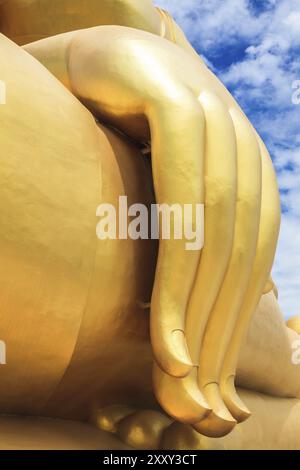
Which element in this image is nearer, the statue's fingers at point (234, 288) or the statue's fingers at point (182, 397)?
the statue's fingers at point (182, 397)

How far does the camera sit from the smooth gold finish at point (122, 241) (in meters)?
1.37

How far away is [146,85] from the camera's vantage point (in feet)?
5.22

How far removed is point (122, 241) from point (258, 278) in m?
0.39

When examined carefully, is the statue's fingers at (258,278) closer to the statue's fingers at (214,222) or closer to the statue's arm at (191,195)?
the statue's arm at (191,195)

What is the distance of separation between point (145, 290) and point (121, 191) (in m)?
0.24

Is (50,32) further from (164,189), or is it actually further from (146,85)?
(164,189)

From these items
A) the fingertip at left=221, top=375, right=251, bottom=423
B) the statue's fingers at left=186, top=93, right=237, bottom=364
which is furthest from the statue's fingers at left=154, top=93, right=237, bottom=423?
the fingertip at left=221, top=375, right=251, bottom=423

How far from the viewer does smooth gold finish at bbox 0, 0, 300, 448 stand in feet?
4.50

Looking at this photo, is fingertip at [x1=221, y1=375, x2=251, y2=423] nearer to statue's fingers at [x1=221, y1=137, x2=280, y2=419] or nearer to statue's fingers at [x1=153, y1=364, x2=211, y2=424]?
statue's fingers at [x1=221, y1=137, x2=280, y2=419]

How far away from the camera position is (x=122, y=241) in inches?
60.7

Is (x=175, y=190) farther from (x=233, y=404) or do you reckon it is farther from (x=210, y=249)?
(x=233, y=404)

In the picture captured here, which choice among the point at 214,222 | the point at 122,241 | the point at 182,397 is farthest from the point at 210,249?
the point at 182,397

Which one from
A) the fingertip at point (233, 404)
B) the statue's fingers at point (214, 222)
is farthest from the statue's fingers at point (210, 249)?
the fingertip at point (233, 404)

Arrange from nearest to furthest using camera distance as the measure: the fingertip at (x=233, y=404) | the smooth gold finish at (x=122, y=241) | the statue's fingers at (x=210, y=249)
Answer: the smooth gold finish at (x=122, y=241) < the statue's fingers at (x=210, y=249) < the fingertip at (x=233, y=404)
